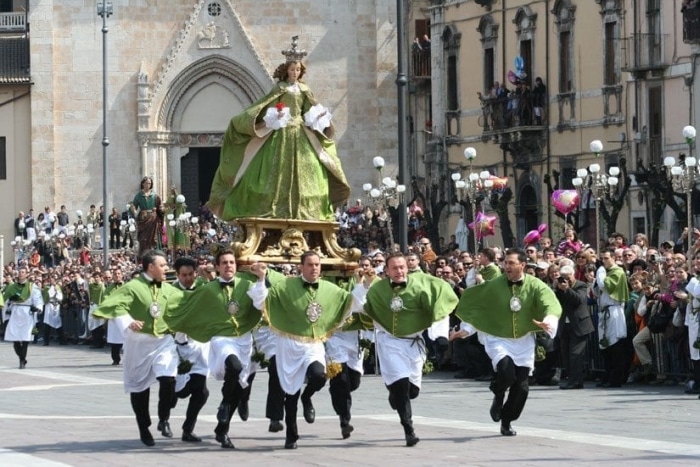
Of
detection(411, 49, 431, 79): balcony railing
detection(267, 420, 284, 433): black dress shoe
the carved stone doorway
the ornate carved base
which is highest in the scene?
detection(411, 49, 431, 79): balcony railing

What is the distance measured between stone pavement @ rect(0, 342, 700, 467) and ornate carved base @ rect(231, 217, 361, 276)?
1.64 metres

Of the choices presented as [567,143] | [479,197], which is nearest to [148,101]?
[567,143]

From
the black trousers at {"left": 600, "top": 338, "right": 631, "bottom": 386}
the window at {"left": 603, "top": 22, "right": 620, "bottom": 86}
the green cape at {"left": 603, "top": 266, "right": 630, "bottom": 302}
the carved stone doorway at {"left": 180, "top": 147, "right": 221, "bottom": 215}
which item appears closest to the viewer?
the black trousers at {"left": 600, "top": 338, "right": 631, "bottom": 386}

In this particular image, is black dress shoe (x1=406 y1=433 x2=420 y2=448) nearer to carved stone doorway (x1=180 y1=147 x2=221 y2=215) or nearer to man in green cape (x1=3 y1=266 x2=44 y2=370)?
man in green cape (x1=3 y1=266 x2=44 y2=370)

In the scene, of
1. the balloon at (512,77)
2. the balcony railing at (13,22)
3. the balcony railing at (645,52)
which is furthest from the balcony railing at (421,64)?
the balcony railing at (13,22)

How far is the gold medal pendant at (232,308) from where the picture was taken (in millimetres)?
18438

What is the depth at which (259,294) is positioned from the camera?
18031 millimetres

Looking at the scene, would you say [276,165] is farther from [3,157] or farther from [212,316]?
[3,157]

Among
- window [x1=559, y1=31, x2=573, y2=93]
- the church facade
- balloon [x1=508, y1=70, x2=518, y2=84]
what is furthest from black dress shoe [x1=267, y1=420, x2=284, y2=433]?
the church facade

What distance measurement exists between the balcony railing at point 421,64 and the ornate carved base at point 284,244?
102 feet

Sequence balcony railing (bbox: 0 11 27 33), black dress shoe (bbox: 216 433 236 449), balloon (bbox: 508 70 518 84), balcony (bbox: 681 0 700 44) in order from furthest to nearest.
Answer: balcony railing (bbox: 0 11 27 33) → balloon (bbox: 508 70 518 84) → balcony (bbox: 681 0 700 44) → black dress shoe (bbox: 216 433 236 449)

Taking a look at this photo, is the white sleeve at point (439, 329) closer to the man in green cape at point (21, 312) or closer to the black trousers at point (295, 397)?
the black trousers at point (295, 397)

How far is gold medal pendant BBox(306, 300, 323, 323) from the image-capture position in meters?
18.0

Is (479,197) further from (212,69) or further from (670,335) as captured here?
(212,69)
